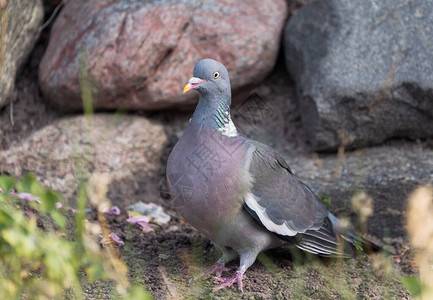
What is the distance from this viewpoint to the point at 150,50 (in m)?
4.86

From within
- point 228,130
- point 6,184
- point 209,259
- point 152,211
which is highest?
point 228,130

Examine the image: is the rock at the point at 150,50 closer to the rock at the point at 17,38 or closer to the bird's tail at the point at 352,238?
the rock at the point at 17,38

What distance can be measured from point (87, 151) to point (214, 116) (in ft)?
5.71

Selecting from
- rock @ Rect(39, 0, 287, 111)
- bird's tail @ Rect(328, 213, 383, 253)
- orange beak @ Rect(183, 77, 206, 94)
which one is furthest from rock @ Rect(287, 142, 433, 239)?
orange beak @ Rect(183, 77, 206, 94)

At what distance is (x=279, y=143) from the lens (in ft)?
16.7

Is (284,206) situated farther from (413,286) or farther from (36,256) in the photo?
(36,256)

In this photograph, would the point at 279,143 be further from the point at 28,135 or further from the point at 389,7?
the point at 28,135

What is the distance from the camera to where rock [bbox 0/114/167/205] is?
186 inches

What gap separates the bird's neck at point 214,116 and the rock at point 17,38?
76.4 inches

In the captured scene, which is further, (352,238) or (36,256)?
(352,238)

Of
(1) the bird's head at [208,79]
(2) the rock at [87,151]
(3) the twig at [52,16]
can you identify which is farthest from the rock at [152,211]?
(3) the twig at [52,16]

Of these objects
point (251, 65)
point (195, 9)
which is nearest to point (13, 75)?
point (195, 9)

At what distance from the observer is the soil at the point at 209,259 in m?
3.41

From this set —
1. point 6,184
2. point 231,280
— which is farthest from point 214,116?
point 6,184
